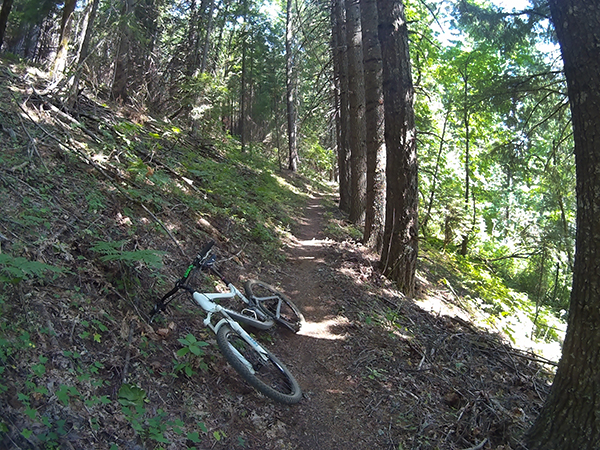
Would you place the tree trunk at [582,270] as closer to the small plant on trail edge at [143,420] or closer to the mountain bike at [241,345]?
the mountain bike at [241,345]

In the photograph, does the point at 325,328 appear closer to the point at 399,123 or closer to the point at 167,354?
the point at 167,354

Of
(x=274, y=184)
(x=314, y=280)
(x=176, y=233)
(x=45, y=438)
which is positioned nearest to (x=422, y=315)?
(x=314, y=280)

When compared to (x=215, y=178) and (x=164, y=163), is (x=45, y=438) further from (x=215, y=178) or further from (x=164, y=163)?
(x=215, y=178)

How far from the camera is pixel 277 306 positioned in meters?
5.74

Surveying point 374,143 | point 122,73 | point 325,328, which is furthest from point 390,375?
point 122,73

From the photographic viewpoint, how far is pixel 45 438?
7.88ft

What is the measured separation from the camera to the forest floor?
289 centimetres

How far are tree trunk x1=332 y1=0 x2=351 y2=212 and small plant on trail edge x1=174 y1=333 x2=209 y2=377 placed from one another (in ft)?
35.2

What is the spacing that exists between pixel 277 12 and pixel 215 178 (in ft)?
83.2

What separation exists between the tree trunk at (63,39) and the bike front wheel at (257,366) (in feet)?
24.7

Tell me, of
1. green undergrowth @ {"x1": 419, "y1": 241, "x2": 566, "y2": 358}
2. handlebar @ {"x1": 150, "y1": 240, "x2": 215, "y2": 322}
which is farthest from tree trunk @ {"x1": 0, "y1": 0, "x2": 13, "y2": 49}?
green undergrowth @ {"x1": 419, "y1": 241, "x2": 566, "y2": 358}

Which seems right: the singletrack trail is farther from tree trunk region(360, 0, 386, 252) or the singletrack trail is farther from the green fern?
the green fern

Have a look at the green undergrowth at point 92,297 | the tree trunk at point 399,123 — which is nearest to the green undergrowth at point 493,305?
the tree trunk at point 399,123

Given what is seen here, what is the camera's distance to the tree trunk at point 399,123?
717 cm
